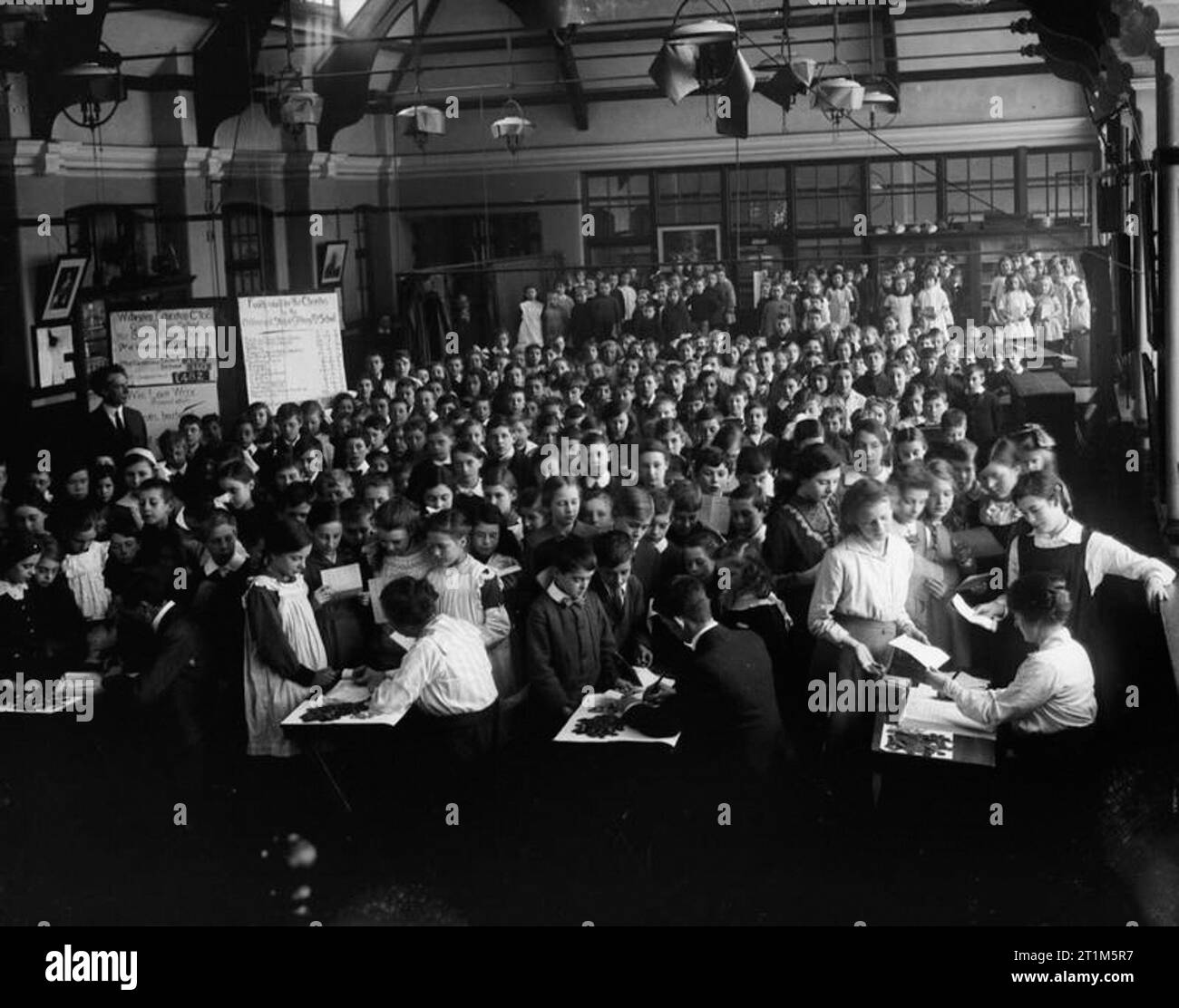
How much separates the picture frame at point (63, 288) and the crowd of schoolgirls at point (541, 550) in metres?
1.95

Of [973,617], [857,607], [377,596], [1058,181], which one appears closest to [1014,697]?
[973,617]

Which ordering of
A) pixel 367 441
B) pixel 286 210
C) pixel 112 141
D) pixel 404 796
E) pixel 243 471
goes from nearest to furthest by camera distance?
pixel 404 796 → pixel 243 471 → pixel 367 441 → pixel 112 141 → pixel 286 210

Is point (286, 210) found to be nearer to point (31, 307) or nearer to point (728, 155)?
point (31, 307)

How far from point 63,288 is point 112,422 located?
2.03 meters

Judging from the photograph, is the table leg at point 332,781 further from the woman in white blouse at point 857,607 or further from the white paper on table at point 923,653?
the white paper on table at point 923,653

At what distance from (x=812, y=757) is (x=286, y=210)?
7.94 metres

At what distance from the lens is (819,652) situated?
15.5 ft

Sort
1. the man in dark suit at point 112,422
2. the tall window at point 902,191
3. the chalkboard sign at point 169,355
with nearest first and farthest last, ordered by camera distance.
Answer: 1. the man in dark suit at point 112,422
2. the chalkboard sign at point 169,355
3. the tall window at point 902,191

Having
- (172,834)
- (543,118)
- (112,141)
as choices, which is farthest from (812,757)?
(112,141)

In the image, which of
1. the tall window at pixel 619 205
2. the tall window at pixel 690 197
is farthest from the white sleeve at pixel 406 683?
the tall window at pixel 619 205

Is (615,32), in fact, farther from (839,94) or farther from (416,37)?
(839,94)

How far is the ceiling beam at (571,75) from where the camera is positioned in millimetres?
8547

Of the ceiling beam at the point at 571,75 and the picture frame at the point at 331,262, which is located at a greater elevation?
the ceiling beam at the point at 571,75

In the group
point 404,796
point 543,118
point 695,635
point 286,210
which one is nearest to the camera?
point 695,635
